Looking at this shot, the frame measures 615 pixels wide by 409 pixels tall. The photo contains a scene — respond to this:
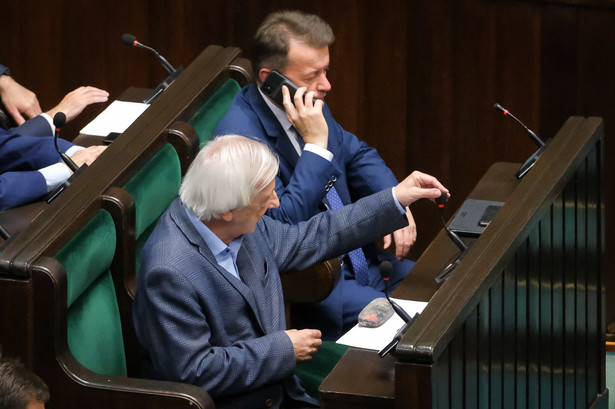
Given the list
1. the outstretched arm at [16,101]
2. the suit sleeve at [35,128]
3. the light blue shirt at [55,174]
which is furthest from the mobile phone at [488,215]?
the outstretched arm at [16,101]

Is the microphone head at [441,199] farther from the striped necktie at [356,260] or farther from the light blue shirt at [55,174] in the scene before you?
the light blue shirt at [55,174]

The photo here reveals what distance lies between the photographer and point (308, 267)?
2.66 metres

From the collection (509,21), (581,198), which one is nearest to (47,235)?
(581,198)

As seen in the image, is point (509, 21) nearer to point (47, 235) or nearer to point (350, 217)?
point (350, 217)

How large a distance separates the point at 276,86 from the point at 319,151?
252mm

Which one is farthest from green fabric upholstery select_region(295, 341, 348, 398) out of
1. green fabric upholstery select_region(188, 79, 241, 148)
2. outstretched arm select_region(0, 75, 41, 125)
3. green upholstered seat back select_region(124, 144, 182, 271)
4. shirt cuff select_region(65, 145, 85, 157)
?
outstretched arm select_region(0, 75, 41, 125)

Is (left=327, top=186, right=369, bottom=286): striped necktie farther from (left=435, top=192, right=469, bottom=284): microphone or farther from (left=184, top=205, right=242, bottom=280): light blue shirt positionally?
(left=184, top=205, right=242, bottom=280): light blue shirt

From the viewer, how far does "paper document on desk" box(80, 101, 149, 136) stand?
3.37m

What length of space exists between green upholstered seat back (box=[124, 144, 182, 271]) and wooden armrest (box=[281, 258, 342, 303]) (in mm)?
351

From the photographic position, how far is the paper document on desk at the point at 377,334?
2320mm

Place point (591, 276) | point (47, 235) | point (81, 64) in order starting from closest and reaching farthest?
point (47, 235), point (591, 276), point (81, 64)

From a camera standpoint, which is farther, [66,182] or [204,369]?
[66,182]

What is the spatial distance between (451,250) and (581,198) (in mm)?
349

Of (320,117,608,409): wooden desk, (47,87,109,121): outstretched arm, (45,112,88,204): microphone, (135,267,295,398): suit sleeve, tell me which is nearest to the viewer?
(320,117,608,409): wooden desk
